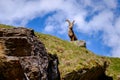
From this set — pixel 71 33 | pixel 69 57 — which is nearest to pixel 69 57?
pixel 69 57

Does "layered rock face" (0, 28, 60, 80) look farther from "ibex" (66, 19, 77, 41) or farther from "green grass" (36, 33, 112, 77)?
"ibex" (66, 19, 77, 41)

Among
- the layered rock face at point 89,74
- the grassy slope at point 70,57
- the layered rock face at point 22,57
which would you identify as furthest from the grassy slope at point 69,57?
the layered rock face at point 22,57

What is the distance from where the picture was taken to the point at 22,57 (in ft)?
68.5

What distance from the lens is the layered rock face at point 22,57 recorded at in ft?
65.5

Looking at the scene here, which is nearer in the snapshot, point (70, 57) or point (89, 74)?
point (89, 74)

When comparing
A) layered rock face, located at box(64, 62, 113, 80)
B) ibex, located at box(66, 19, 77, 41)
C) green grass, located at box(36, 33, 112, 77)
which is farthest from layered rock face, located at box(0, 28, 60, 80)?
ibex, located at box(66, 19, 77, 41)

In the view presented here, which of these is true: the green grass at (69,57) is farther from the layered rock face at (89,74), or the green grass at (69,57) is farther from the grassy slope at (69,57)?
the layered rock face at (89,74)

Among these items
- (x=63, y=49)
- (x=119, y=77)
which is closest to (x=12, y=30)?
(x=63, y=49)

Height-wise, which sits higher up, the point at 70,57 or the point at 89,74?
the point at 70,57

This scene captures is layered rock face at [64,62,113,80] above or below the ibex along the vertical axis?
below

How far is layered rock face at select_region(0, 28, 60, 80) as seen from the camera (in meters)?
20.0

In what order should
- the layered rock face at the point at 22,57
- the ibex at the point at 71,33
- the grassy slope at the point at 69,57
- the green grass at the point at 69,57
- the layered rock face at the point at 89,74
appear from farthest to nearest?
the ibex at the point at 71,33, the grassy slope at the point at 69,57, the green grass at the point at 69,57, the layered rock face at the point at 89,74, the layered rock face at the point at 22,57

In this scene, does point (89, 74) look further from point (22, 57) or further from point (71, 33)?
point (71, 33)

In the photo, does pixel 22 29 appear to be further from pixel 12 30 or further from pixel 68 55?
pixel 68 55
